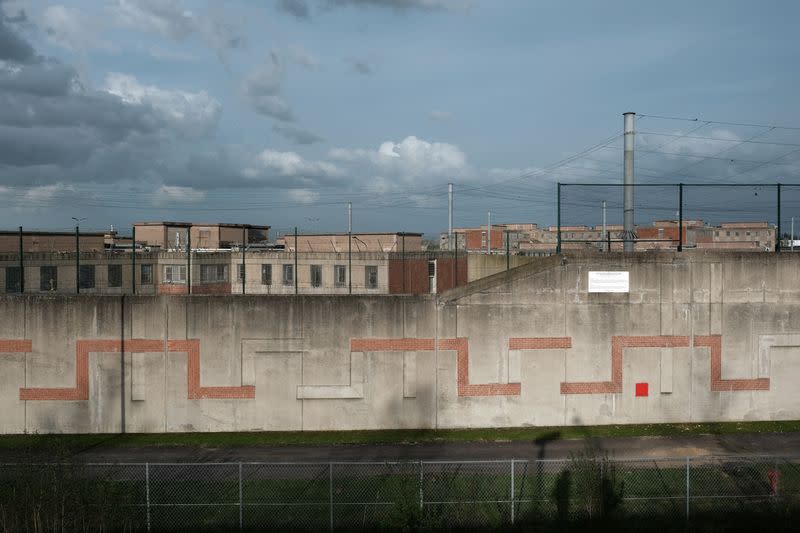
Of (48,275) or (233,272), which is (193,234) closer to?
(233,272)

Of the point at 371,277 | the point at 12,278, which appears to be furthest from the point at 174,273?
the point at 371,277

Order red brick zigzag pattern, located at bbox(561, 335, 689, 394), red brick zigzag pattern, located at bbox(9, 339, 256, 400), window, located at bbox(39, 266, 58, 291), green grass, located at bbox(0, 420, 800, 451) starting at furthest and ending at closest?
window, located at bbox(39, 266, 58, 291)
red brick zigzag pattern, located at bbox(561, 335, 689, 394)
red brick zigzag pattern, located at bbox(9, 339, 256, 400)
green grass, located at bbox(0, 420, 800, 451)

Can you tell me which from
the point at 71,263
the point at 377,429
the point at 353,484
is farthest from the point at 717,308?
the point at 71,263

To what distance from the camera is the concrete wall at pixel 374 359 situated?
20062mm

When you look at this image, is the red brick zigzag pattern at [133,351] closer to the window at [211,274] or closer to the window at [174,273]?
the window at [174,273]

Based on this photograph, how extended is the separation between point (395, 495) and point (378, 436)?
5.01 meters

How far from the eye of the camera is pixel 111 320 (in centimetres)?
2016

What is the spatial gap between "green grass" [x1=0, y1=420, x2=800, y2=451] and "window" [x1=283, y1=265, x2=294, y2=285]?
2030 centimetres

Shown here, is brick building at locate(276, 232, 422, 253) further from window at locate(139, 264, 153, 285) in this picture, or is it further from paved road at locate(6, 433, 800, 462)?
paved road at locate(6, 433, 800, 462)

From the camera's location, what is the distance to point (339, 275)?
38438mm

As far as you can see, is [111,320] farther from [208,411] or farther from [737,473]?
[737,473]

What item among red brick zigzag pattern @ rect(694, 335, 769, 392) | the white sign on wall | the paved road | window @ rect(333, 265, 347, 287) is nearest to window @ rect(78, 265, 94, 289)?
window @ rect(333, 265, 347, 287)

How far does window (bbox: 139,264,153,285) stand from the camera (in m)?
38.6

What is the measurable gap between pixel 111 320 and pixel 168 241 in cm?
3632
